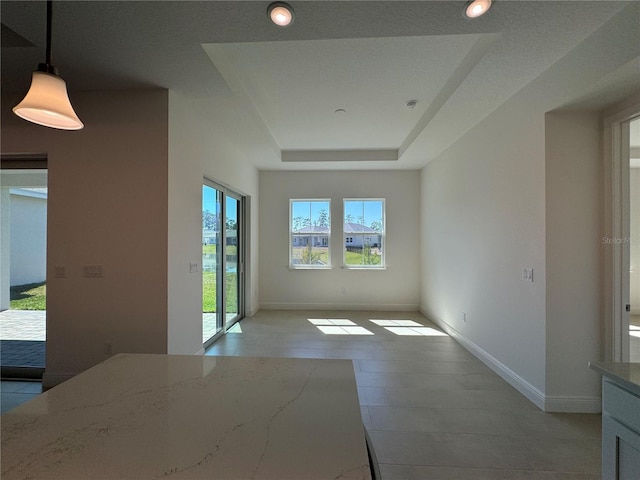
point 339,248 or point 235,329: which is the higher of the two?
point 339,248

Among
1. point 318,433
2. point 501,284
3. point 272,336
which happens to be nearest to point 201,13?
point 318,433

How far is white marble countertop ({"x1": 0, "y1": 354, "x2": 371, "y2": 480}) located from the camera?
2.08ft

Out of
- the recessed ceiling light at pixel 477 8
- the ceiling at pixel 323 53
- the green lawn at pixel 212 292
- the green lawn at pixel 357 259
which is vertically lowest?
the green lawn at pixel 212 292

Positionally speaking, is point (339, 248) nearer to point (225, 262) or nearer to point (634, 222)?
point (225, 262)

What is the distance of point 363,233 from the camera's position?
5.81m

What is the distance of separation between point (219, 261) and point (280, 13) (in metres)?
3.23

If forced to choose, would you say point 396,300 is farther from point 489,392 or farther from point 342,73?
point 342,73

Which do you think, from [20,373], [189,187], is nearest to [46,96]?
[189,187]

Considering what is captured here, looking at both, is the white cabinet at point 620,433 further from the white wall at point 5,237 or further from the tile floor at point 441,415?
the white wall at point 5,237

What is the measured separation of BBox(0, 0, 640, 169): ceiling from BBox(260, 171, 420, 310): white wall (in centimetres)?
209

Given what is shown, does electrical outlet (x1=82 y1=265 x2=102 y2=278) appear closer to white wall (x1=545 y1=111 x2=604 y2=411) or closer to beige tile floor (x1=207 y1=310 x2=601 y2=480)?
beige tile floor (x1=207 y1=310 x2=601 y2=480)

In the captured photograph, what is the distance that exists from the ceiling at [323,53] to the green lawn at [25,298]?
6.46 feet

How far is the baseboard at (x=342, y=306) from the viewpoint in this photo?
568cm

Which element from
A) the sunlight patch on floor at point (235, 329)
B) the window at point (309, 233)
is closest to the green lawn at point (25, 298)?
the sunlight patch on floor at point (235, 329)
